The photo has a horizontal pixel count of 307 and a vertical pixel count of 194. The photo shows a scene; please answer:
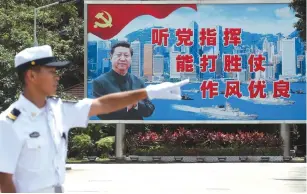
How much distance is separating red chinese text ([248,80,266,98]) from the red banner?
422 cm

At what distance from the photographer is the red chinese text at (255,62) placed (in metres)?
28.4

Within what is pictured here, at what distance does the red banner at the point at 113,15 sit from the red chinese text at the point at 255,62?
3.40 m

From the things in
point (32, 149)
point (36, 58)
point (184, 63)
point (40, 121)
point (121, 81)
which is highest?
point (184, 63)

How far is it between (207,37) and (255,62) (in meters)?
2.27

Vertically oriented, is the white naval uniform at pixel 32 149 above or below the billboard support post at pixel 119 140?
above

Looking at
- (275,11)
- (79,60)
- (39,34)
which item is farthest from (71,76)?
(275,11)

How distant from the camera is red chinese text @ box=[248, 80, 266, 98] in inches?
1116

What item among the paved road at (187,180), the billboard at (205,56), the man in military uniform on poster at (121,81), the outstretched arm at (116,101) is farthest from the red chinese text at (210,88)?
the outstretched arm at (116,101)

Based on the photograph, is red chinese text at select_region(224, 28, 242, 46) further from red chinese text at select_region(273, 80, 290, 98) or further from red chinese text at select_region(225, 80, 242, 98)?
red chinese text at select_region(273, 80, 290, 98)

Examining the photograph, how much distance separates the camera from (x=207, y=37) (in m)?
28.5

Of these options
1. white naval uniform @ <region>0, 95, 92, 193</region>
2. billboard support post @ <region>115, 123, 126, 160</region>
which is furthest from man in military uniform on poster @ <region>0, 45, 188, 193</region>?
billboard support post @ <region>115, 123, 126, 160</region>

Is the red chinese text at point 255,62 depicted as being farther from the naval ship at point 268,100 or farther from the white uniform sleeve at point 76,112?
the white uniform sleeve at point 76,112

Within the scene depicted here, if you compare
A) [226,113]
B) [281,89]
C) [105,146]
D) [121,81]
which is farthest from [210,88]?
[105,146]

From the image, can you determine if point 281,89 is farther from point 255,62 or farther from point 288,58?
point 255,62
